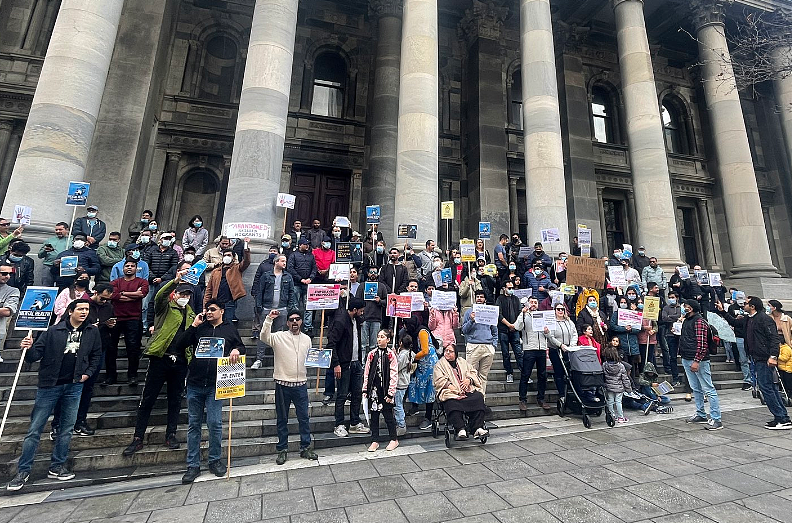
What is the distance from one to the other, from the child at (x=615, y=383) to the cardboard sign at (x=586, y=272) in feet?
9.94

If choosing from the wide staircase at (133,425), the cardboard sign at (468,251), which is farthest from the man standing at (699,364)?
the cardboard sign at (468,251)

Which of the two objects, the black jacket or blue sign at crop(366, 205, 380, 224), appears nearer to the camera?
the black jacket

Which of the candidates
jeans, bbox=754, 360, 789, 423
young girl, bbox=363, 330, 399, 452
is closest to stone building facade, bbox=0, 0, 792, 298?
young girl, bbox=363, 330, 399, 452

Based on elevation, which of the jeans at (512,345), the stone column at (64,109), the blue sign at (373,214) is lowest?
the jeans at (512,345)

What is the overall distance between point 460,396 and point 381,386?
4.13 feet

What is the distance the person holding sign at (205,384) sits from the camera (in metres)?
4.80

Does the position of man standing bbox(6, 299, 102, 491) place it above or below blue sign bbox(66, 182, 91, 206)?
below

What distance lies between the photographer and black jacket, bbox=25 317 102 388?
15.2ft

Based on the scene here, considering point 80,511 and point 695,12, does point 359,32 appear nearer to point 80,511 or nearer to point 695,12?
point 695,12

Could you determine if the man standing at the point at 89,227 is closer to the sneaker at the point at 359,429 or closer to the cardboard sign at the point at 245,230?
the cardboard sign at the point at 245,230

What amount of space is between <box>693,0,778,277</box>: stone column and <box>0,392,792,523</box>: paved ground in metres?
12.4

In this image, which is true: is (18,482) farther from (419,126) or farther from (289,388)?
(419,126)

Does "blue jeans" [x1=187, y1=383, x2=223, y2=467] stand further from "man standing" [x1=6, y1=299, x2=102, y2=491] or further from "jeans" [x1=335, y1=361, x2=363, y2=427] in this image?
"jeans" [x1=335, y1=361, x2=363, y2=427]

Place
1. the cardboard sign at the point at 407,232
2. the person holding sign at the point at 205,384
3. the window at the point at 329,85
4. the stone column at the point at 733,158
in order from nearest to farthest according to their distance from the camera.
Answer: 1. the person holding sign at the point at 205,384
2. the cardboard sign at the point at 407,232
3. the stone column at the point at 733,158
4. the window at the point at 329,85
